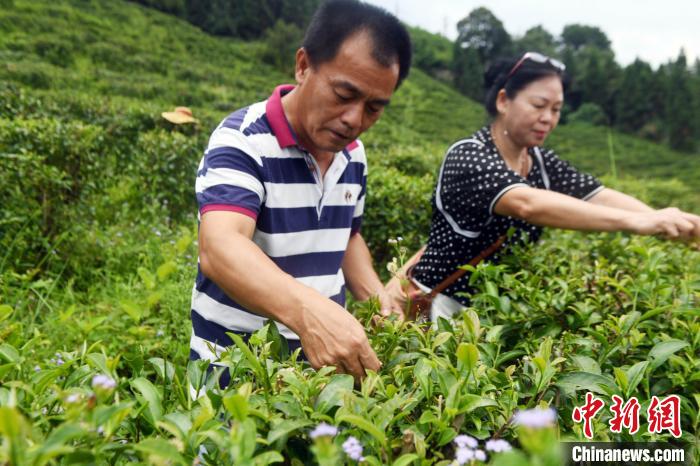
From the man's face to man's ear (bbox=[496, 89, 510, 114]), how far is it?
94cm

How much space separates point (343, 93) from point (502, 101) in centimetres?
114

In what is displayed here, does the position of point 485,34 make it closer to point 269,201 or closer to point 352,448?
point 269,201

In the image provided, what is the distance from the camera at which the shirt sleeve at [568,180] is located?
7.71 feet

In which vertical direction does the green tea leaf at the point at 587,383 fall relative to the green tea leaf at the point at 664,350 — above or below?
below

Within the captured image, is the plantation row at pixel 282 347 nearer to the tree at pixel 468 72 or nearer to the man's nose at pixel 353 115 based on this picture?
the man's nose at pixel 353 115

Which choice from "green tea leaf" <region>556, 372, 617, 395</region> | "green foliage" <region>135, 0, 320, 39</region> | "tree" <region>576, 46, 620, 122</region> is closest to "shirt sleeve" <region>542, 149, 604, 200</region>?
"green tea leaf" <region>556, 372, 617, 395</region>

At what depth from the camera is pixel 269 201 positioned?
1.48m

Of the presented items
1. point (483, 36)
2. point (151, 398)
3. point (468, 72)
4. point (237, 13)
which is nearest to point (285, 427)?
point (151, 398)

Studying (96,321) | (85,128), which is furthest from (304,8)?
(96,321)

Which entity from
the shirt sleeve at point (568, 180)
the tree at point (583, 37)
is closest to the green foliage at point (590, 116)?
the tree at point (583, 37)

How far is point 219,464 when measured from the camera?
0.73 meters

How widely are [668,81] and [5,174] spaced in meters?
41.7

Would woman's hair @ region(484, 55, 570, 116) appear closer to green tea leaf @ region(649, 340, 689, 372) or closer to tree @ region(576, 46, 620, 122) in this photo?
green tea leaf @ region(649, 340, 689, 372)

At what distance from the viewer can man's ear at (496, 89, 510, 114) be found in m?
2.30
